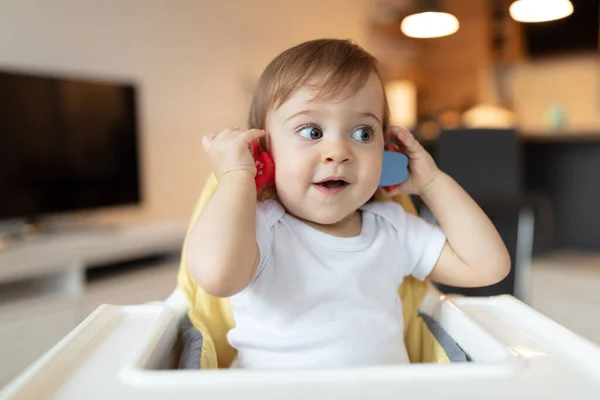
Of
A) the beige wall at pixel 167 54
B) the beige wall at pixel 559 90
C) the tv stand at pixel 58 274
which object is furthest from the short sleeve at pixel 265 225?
the beige wall at pixel 559 90

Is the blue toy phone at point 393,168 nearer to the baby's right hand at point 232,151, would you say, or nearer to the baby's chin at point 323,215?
the baby's chin at point 323,215

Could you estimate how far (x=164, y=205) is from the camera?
3133 millimetres

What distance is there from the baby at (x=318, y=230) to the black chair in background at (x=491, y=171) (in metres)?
1.64

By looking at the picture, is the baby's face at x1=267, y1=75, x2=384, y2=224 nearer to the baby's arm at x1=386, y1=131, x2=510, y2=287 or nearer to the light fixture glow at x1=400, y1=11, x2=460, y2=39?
the baby's arm at x1=386, y1=131, x2=510, y2=287

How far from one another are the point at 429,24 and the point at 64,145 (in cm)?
157

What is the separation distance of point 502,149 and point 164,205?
1730mm

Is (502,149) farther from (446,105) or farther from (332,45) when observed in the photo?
(446,105)

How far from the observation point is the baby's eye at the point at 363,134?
80cm

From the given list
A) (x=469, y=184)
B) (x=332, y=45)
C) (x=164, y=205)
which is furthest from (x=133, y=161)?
(x=332, y=45)

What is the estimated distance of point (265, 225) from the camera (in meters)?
0.79

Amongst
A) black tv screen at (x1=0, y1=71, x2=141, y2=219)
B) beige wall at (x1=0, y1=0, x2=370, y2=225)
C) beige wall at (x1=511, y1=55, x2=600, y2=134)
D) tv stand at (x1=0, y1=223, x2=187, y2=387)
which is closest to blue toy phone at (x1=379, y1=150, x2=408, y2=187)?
tv stand at (x1=0, y1=223, x2=187, y2=387)

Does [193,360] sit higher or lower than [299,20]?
lower

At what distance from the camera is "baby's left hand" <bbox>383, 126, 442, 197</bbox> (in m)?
0.90

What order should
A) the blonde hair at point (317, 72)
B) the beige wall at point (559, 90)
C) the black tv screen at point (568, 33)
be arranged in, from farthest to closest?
the beige wall at point (559, 90), the black tv screen at point (568, 33), the blonde hair at point (317, 72)
